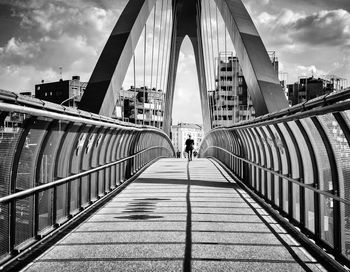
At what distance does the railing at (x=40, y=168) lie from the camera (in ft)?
13.1

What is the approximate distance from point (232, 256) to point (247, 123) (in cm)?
497

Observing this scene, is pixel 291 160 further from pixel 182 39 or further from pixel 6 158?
pixel 182 39

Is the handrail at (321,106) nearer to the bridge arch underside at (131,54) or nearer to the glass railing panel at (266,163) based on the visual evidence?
the glass railing panel at (266,163)

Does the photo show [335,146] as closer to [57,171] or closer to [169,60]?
[57,171]

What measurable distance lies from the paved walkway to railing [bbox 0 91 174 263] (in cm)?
30

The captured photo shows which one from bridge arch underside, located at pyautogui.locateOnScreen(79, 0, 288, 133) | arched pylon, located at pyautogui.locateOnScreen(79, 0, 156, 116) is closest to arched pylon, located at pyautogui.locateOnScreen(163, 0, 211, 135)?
bridge arch underside, located at pyautogui.locateOnScreen(79, 0, 288, 133)

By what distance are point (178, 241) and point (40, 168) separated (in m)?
1.57

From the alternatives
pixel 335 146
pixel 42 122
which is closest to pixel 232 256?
pixel 335 146

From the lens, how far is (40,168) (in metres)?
4.98

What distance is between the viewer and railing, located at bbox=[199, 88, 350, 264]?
4.01m

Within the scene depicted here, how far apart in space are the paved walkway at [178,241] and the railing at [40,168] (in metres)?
0.30

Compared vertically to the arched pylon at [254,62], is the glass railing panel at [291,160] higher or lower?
lower

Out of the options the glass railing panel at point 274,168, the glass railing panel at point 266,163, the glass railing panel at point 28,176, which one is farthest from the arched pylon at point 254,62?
the glass railing panel at point 28,176

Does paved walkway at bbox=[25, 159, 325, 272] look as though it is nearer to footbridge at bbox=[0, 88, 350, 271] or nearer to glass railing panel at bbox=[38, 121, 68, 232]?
footbridge at bbox=[0, 88, 350, 271]
